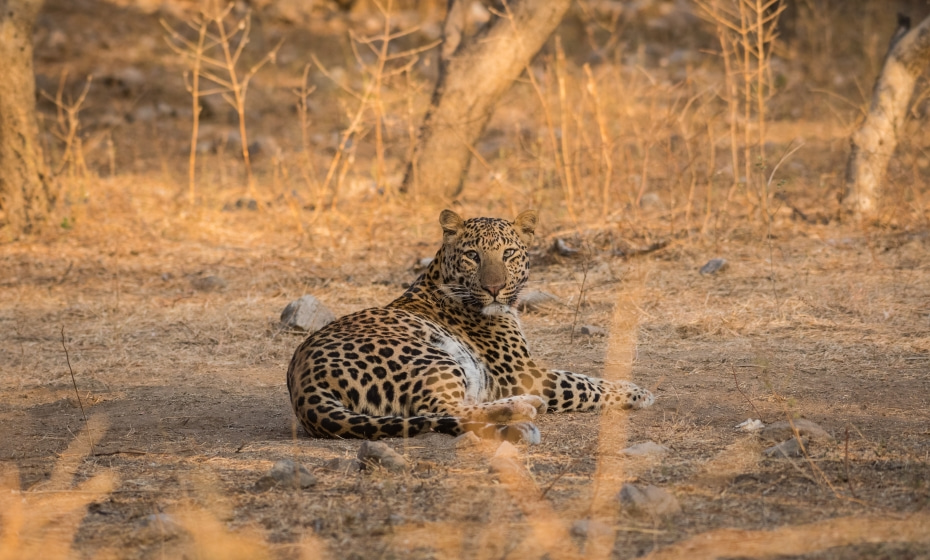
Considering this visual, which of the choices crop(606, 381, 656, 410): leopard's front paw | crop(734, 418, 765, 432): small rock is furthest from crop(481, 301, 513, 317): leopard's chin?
crop(734, 418, 765, 432): small rock

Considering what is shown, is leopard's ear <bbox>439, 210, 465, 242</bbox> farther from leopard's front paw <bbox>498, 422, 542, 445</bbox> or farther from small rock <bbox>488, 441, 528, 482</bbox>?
small rock <bbox>488, 441, 528, 482</bbox>

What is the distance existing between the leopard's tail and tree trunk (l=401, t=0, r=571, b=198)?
6.84m

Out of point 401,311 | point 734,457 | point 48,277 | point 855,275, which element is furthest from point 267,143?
point 734,457

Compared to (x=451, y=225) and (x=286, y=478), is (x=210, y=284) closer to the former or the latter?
(x=451, y=225)

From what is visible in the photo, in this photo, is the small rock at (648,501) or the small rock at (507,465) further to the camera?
the small rock at (507,465)

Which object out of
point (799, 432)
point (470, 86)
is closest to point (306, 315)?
point (799, 432)

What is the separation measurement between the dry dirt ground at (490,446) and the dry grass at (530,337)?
0.9 inches

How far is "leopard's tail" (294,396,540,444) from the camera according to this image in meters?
4.79

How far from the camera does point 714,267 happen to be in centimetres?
891

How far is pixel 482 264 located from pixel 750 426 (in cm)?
168

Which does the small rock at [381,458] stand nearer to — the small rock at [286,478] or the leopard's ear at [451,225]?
the small rock at [286,478]

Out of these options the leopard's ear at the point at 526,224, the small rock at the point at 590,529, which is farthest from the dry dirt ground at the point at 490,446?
the leopard's ear at the point at 526,224

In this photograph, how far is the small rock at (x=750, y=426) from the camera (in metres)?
4.93

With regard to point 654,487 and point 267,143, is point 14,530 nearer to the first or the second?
point 654,487
